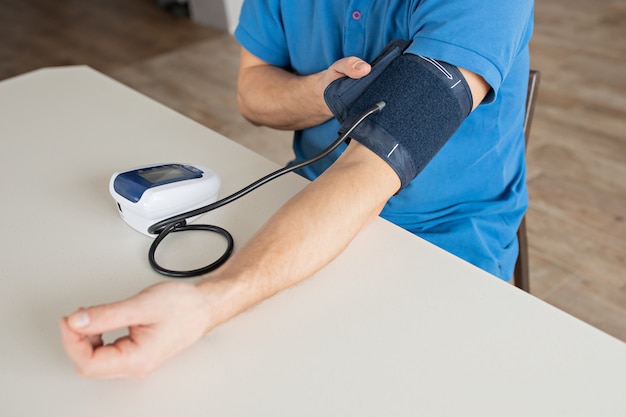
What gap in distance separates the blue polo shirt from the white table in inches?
10.7

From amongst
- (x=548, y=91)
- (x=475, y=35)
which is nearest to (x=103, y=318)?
(x=475, y=35)

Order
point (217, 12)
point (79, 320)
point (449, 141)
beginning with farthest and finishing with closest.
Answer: point (217, 12), point (449, 141), point (79, 320)

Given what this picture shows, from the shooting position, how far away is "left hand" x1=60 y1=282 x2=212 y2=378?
0.64 m

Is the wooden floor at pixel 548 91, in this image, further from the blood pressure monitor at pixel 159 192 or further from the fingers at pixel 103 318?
the fingers at pixel 103 318

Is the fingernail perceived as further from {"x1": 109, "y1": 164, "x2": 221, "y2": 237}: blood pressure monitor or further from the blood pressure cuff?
the blood pressure cuff

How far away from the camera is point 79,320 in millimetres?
633

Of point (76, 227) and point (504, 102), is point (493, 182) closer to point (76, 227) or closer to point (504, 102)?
point (504, 102)

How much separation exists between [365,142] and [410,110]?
0.21 ft

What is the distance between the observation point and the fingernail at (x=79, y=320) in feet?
2.07

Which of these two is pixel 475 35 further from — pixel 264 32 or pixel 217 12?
pixel 217 12

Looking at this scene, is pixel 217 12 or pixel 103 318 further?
pixel 217 12

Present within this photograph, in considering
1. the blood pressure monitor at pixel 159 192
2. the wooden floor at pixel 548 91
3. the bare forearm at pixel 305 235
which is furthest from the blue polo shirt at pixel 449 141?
the wooden floor at pixel 548 91

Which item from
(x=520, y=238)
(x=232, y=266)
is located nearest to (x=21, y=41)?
(x=520, y=238)

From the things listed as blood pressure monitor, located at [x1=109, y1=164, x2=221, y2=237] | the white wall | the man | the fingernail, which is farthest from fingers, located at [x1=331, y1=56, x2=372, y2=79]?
the white wall
